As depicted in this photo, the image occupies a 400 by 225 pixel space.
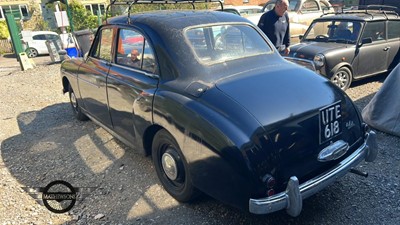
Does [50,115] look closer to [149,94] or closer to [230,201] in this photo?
[149,94]

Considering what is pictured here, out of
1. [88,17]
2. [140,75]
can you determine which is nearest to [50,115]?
[140,75]

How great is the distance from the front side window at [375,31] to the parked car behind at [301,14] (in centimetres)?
393

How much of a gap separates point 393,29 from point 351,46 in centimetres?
151

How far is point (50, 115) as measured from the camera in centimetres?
605

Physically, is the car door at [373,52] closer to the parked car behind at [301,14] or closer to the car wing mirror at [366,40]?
the car wing mirror at [366,40]

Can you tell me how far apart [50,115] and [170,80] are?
405 cm

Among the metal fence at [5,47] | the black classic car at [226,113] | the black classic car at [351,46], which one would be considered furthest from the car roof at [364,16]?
the metal fence at [5,47]

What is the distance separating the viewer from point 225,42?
347cm

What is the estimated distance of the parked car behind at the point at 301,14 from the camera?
11133 millimetres

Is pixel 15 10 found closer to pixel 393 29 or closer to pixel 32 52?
pixel 32 52

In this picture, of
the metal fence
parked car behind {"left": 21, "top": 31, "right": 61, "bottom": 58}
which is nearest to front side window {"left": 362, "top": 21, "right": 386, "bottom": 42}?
parked car behind {"left": 21, "top": 31, "right": 61, "bottom": 58}

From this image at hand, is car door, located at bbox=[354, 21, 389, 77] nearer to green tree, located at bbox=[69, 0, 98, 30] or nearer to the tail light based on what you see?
the tail light

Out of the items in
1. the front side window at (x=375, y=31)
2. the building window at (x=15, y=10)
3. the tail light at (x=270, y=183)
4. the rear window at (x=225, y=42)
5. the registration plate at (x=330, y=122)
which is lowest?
the tail light at (x=270, y=183)

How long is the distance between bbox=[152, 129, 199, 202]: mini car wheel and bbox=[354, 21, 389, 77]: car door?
5243 millimetres
